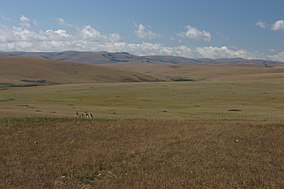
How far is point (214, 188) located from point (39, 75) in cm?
17112

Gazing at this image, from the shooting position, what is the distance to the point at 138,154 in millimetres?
20312

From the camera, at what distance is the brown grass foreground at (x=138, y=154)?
50.4 feet

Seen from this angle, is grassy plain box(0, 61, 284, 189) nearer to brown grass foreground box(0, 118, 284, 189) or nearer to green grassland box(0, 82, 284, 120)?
brown grass foreground box(0, 118, 284, 189)

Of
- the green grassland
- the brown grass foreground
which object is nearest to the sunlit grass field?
the brown grass foreground

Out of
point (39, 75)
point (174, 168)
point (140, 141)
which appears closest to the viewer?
point (174, 168)

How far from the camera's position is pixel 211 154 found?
2006 centimetres

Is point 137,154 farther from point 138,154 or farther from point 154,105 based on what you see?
point 154,105

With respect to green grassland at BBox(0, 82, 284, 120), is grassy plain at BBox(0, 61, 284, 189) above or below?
above

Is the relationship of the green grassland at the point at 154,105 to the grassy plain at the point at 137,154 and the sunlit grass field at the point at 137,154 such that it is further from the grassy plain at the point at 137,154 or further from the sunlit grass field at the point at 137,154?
the grassy plain at the point at 137,154

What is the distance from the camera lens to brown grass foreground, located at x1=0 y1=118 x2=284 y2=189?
15.4 metres

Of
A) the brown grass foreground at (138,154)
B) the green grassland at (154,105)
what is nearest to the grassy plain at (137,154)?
the brown grass foreground at (138,154)

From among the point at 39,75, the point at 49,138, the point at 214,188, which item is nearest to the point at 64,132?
the point at 49,138

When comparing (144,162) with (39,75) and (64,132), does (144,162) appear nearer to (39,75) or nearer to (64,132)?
(64,132)

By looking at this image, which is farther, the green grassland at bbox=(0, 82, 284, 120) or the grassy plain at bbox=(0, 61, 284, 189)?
the green grassland at bbox=(0, 82, 284, 120)
